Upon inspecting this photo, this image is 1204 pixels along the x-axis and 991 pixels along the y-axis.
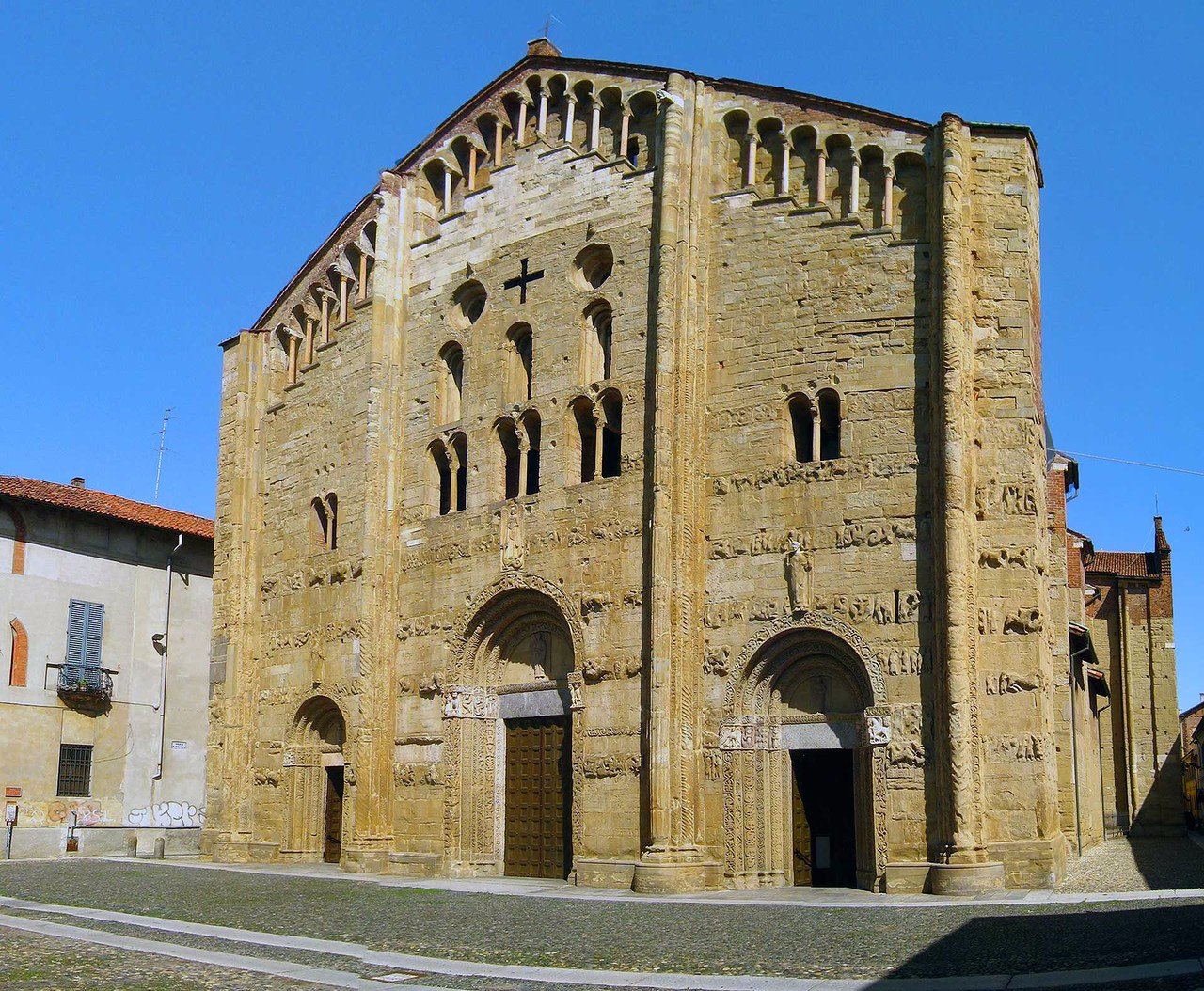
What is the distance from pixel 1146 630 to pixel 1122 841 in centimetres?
1334

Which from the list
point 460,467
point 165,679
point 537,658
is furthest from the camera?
point 165,679

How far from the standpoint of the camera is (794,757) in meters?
21.6

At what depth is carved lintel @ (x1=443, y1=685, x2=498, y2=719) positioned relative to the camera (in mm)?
24766

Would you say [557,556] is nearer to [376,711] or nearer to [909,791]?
[376,711]

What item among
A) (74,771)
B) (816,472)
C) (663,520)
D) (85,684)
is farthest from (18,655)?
(816,472)

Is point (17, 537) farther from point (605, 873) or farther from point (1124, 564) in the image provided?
point (1124, 564)

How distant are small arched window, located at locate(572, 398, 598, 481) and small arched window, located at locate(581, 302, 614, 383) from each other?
512 mm

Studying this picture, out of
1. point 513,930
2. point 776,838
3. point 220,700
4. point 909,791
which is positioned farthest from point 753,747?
point 220,700

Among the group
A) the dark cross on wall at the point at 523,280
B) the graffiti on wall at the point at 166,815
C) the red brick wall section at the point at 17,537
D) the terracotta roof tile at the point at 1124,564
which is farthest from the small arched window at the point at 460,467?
the terracotta roof tile at the point at 1124,564

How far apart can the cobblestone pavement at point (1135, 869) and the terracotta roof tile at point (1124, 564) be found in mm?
16711

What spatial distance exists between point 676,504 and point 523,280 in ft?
20.7

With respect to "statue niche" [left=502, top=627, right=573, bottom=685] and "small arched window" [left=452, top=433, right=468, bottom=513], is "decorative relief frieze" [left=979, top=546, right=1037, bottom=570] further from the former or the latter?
"small arched window" [left=452, top=433, right=468, bottom=513]

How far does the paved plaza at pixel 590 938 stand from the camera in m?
11.5

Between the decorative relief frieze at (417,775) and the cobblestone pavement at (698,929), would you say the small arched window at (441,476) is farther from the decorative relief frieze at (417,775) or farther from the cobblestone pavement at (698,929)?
the cobblestone pavement at (698,929)
